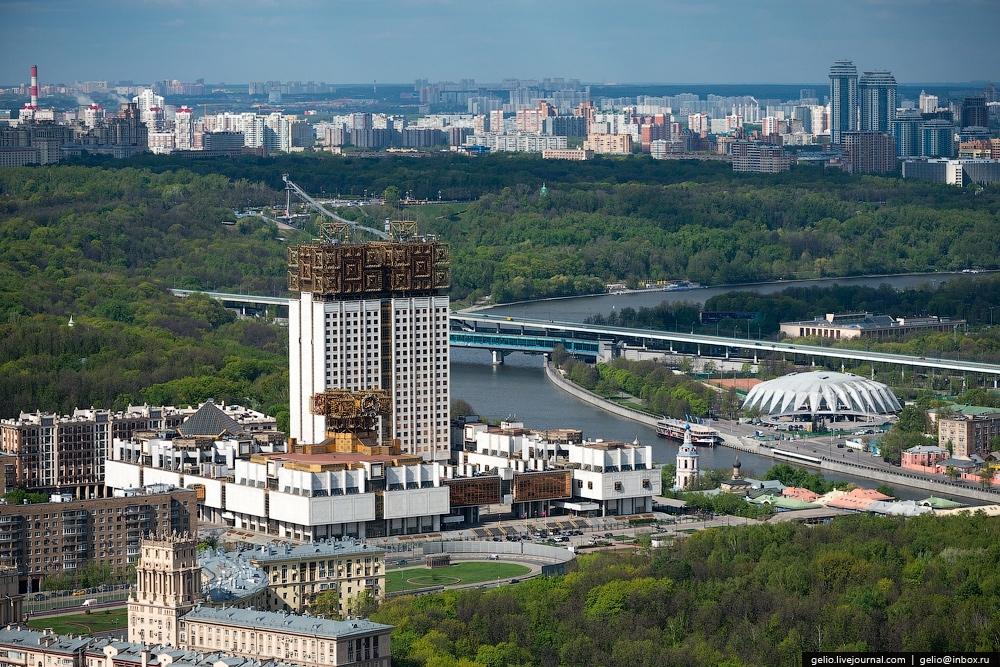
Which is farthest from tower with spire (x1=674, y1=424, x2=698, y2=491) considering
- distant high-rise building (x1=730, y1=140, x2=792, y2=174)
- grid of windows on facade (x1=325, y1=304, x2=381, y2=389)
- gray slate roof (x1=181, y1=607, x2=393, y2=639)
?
distant high-rise building (x1=730, y1=140, x2=792, y2=174)

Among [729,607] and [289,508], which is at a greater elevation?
[289,508]

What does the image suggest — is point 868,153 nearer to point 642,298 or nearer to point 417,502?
point 642,298

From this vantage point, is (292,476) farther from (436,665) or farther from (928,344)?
(928,344)

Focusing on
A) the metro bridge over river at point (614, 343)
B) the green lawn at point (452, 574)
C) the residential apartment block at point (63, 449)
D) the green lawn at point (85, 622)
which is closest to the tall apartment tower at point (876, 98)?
the metro bridge over river at point (614, 343)

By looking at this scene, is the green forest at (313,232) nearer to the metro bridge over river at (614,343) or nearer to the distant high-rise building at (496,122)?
the metro bridge over river at (614,343)

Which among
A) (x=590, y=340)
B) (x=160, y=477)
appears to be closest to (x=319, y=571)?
(x=160, y=477)

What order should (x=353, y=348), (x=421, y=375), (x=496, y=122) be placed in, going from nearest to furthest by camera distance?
(x=353, y=348), (x=421, y=375), (x=496, y=122)

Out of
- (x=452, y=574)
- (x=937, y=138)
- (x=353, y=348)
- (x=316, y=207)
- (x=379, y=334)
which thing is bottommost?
(x=452, y=574)
